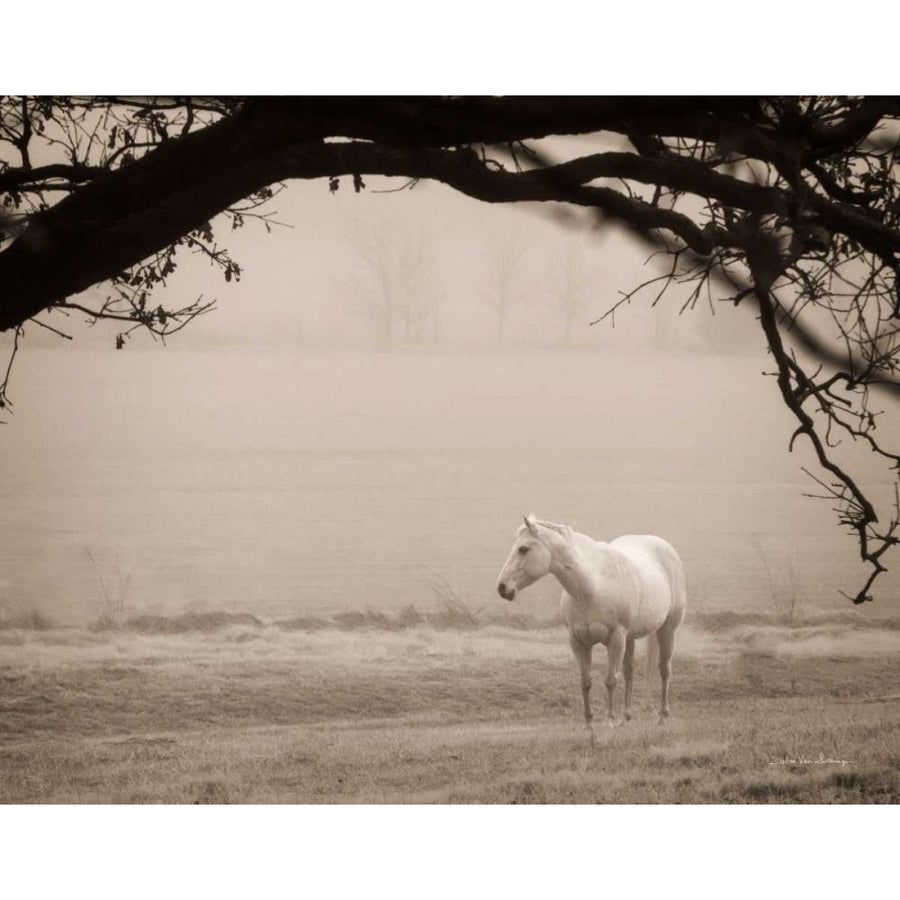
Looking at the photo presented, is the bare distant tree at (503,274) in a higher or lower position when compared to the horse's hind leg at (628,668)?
higher

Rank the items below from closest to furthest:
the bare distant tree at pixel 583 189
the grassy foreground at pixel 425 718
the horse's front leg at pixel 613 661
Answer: the bare distant tree at pixel 583 189 < the grassy foreground at pixel 425 718 < the horse's front leg at pixel 613 661

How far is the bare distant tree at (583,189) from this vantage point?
14.5 ft

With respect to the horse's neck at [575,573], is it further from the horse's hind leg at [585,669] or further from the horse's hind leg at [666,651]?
the horse's hind leg at [666,651]

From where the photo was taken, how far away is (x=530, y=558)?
17.9ft

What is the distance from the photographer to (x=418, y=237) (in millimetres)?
5441

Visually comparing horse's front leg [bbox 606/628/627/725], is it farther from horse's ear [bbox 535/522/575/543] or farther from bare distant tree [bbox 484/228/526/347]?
bare distant tree [bbox 484/228/526/347]

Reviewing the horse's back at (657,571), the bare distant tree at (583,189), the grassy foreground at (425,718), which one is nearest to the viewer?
the bare distant tree at (583,189)

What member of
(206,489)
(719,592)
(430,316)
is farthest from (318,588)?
(719,592)

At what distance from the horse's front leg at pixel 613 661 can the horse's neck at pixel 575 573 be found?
0.21 meters

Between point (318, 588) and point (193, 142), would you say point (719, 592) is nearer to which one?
point (318, 588)

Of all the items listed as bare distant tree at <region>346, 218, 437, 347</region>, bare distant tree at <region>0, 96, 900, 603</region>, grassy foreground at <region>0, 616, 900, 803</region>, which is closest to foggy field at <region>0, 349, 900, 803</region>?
grassy foreground at <region>0, 616, 900, 803</region>
